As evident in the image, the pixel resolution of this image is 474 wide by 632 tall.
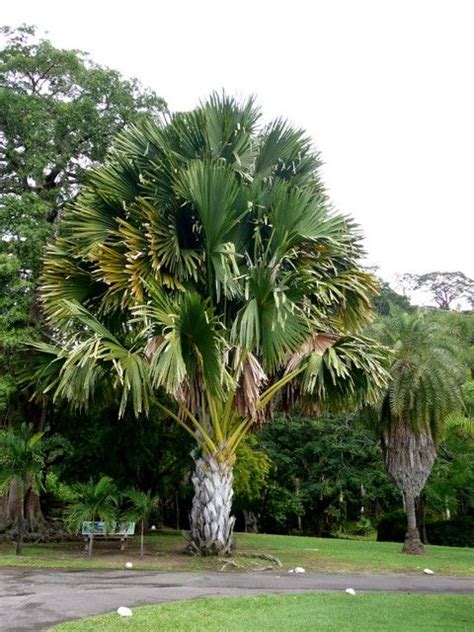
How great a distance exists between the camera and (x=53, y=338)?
14461mm

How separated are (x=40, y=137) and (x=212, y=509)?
1051cm

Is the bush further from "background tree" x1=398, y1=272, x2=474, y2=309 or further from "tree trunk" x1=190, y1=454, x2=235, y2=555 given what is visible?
"background tree" x1=398, y1=272, x2=474, y2=309

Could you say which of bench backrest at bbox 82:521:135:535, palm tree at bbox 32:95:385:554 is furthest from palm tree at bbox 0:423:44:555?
bench backrest at bbox 82:521:135:535

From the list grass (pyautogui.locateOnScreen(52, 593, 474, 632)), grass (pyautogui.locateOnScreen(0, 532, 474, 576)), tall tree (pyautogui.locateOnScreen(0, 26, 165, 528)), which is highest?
tall tree (pyautogui.locateOnScreen(0, 26, 165, 528))

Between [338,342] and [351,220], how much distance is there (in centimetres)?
283

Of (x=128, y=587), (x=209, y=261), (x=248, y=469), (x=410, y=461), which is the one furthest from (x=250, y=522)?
(x=128, y=587)

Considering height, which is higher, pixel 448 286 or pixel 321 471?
pixel 448 286

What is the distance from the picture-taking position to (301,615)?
7.31 m

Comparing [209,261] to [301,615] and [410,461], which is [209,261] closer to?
[301,615]

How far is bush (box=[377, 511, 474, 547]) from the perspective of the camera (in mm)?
25203

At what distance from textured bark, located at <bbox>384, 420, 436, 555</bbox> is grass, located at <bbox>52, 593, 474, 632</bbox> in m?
7.52

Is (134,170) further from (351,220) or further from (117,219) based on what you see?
(351,220)

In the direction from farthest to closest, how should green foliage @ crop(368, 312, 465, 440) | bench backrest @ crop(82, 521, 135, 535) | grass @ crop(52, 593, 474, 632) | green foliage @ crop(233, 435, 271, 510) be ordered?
green foliage @ crop(233, 435, 271, 510) < green foliage @ crop(368, 312, 465, 440) < bench backrest @ crop(82, 521, 135, 535) < grass @ crop(52, 593, 474, 632)

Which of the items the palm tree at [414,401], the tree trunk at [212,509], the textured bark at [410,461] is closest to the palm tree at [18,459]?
the tree trunk at [212,509]
